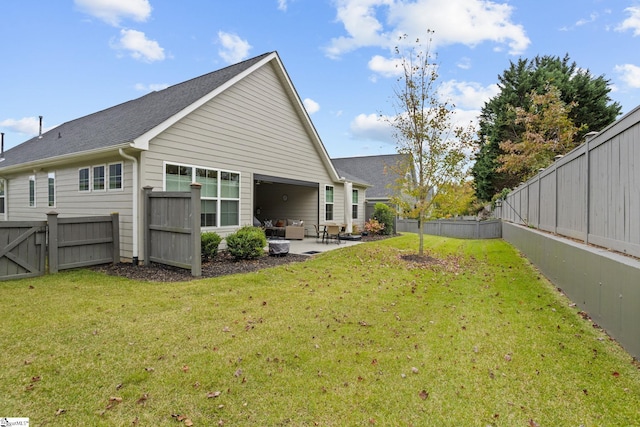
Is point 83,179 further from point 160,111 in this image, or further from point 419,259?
point 419,259

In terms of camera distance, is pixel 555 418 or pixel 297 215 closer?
pixel 555 418

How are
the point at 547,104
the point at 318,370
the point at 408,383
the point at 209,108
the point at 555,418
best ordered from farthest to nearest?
the point at 547,104, the point at 209,108, the point at 318,370, the point at 408,383, the point at 555,418

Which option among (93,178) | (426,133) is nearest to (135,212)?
(93,178)

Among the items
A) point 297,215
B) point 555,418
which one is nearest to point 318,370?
point 555,418

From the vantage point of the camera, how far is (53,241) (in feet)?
23.5

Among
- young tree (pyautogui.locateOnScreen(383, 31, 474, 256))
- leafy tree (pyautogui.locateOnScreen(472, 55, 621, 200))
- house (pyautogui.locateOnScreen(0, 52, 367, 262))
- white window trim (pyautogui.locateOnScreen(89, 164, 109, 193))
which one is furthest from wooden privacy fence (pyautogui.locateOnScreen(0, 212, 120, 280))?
leafy tree (pyautogui.locateOnScreen(472, 55, 621, 200))

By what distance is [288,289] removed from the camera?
620 centimetres

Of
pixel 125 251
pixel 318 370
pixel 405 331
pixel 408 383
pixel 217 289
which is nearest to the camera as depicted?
pixel 408 383

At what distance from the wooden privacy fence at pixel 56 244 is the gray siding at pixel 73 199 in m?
0.38

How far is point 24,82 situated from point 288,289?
16.9m

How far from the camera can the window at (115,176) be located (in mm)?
8648

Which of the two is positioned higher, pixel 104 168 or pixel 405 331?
pixel 104 168

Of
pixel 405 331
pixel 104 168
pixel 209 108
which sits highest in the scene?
pixel 209 108

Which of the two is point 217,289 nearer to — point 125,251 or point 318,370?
point 318,370
